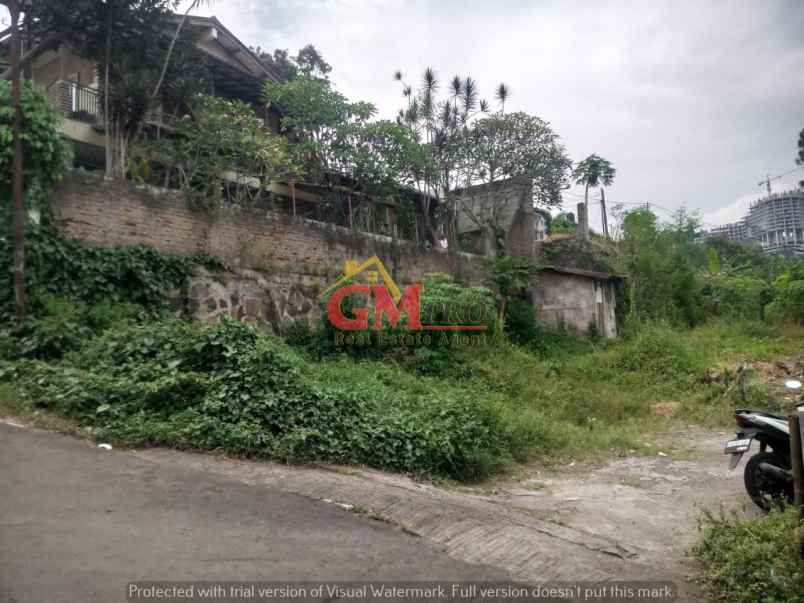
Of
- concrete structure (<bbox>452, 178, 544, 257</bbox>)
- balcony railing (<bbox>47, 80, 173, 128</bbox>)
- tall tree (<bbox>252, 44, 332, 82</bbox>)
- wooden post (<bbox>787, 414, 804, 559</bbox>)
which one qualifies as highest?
tall tree (<bbox>252, 44, 332, 82</bbox>)

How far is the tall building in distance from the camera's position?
2630 centimetres

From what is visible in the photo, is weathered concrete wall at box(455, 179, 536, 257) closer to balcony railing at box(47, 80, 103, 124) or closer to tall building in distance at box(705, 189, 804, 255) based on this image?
balcony railing at box(47, 80, 103, 124)

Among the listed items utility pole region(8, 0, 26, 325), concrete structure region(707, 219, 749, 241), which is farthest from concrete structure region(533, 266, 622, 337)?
concrete structure region(707, 219, 749, 241)

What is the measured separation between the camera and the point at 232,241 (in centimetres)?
958

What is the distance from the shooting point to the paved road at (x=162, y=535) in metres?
2.97

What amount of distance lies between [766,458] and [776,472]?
249 millimetres

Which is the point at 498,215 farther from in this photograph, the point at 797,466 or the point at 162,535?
the point at 162,535

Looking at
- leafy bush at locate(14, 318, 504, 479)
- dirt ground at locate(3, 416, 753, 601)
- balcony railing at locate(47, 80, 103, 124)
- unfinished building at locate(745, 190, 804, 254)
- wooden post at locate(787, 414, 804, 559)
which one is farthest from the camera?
unfinished building at locate(745, 190, 804, 254)

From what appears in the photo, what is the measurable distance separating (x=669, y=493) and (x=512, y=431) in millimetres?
1737

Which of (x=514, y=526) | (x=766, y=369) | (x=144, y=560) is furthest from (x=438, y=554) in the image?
(x=766, y=369)

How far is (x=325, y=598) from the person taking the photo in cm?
294

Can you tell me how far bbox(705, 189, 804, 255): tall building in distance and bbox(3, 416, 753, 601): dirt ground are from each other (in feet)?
77.9

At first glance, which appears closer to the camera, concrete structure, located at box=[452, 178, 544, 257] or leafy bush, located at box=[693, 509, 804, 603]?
leafy bush, located at box=[693, 509, 804, 603]

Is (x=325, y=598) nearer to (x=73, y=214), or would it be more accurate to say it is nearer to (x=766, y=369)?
(x=73, y=214)
